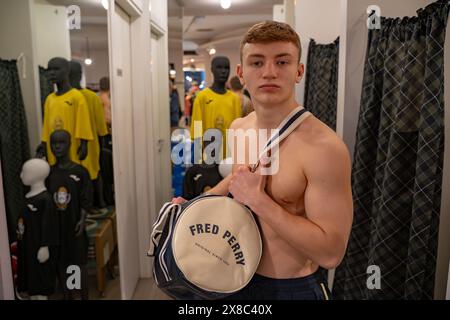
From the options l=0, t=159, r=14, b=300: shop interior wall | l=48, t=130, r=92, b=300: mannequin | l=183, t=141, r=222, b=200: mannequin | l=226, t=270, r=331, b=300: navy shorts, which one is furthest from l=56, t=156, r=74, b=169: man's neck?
l=226, t=270, r=331, b=300: navy shorts

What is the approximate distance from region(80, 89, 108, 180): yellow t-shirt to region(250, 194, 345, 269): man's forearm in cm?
99

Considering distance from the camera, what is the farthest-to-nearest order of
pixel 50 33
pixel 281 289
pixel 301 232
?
pixel 50 33
pixel 281 289
pixel 301 232

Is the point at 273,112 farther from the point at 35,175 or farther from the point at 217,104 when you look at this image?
the point at 35,175

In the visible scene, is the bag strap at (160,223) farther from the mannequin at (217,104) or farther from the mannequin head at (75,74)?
the mannequin head at (75,74)

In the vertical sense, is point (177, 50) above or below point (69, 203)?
above

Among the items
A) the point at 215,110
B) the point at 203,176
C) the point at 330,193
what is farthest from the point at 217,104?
the point at 330,193

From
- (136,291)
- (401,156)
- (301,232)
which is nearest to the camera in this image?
(301,232)

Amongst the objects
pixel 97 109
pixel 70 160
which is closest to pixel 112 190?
pixel 70 160

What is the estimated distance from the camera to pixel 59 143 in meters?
1.45

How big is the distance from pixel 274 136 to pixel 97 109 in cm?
96

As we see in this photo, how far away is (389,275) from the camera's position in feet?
4.58

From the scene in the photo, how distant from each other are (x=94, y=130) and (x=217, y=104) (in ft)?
1.80

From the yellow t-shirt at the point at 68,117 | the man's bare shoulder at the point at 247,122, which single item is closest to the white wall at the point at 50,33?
the yellow t-shirt at the point at 68,117

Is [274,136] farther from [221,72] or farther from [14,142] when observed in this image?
[14,142]
